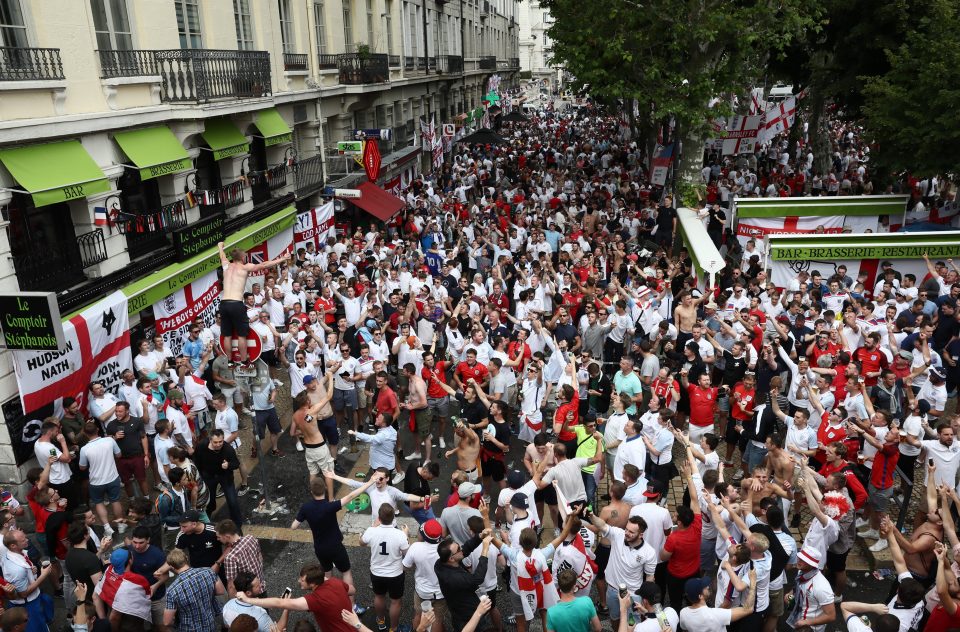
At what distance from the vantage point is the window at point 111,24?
39.0 ft

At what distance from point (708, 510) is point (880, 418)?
8.92 feet

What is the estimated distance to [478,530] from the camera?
21.5 feet

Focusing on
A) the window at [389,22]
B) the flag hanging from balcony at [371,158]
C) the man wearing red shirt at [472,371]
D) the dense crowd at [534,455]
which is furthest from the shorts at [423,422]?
the window at [389,22]

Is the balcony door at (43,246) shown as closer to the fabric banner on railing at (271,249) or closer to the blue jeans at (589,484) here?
the fabric banner on railing at (271,249)

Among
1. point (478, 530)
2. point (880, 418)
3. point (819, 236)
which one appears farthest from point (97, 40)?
point (819, 236)

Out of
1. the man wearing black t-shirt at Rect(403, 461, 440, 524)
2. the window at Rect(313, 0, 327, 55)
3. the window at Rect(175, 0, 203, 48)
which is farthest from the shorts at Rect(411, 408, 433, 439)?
the window at Rect(313, 0, 327, 55)

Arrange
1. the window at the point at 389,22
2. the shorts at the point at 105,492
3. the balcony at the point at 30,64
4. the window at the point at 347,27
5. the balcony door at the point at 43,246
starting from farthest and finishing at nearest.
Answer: the window at the point at 389,22, the window at the point at 347,27, the balcony door at the point at 43,246, the balcony at the point at 30,64, the shorts at the point at 105,492

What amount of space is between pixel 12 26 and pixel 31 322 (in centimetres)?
418

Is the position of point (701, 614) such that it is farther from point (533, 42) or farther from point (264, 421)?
point (533, 42)

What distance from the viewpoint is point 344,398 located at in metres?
11.0

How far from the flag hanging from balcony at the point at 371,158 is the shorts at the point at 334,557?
1587 cm

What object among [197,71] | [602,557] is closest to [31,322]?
[197,71]

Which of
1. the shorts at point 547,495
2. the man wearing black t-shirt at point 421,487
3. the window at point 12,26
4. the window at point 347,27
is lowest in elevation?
the shorts at point 547,495

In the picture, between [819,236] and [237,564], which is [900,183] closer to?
[819,236]
